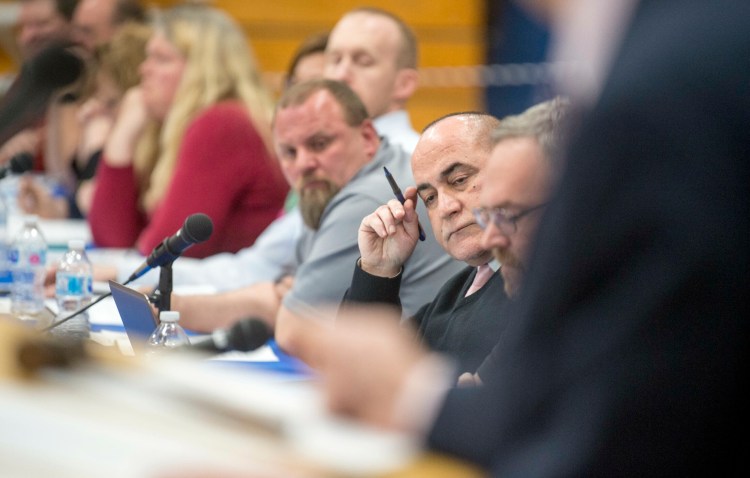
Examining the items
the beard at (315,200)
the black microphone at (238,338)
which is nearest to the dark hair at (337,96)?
the beard at (315,200)

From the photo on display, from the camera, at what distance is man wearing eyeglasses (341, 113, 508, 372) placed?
1.65 metres

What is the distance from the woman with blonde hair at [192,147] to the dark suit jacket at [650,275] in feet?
8.36

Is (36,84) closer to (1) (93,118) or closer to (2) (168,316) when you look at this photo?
(2) (168,316)

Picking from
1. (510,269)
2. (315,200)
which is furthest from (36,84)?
(510,269)

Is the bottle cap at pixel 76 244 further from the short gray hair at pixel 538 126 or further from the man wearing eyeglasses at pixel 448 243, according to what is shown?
the short gray hair at pixel 538 126

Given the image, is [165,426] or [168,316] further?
[168,316]

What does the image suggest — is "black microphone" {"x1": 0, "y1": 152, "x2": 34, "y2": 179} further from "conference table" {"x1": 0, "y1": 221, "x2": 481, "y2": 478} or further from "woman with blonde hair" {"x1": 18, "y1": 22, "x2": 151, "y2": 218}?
"conference table" {"x1": 0, "y1": 221, "x2": 481, "y2": 478}

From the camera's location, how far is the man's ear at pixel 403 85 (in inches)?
124

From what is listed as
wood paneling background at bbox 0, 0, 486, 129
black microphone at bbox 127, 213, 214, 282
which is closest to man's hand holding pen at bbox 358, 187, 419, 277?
black microphone at bbox 127, 213, 214, 282

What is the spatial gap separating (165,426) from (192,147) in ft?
9.17

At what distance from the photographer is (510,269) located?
4.40 feet

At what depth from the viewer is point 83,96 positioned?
15.8ft

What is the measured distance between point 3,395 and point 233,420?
14cm

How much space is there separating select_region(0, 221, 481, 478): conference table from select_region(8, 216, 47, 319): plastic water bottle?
1815 millimetres
